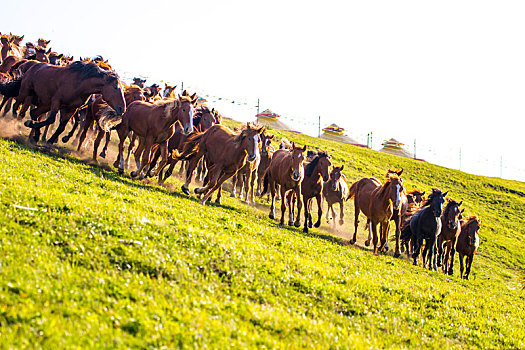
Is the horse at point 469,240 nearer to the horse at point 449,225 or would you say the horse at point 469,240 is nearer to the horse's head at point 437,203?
the horse at point 449,225

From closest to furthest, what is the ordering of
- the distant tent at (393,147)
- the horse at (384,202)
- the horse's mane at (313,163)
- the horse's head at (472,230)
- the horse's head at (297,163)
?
the horse's head at (297,163) < the horse at (384,202) < the horse's mane at (313,163) < the horse's head at (472,230) < the distant tent at (393,147)

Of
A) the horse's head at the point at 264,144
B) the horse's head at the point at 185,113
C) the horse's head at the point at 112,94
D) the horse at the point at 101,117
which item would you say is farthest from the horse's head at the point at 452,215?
the horse's head at the point at 112,94

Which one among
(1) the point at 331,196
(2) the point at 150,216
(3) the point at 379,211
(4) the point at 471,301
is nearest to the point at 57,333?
(2) the point at 150,216

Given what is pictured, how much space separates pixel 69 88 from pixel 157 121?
368cm

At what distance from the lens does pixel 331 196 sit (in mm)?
31469

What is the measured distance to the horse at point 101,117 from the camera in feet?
67.3

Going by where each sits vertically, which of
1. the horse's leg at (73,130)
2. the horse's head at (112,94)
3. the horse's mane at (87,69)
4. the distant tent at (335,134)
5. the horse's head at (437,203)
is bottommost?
the horse's head at (437,203)

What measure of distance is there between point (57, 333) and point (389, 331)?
7193 mm

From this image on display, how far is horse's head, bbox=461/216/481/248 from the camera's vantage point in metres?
27.7

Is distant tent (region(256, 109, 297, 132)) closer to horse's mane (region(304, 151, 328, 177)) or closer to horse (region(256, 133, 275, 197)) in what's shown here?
horse (region(256, 133, 275, 197))

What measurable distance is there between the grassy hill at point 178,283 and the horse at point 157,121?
9.59 ft

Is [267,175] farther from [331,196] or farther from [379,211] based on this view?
[379,211]

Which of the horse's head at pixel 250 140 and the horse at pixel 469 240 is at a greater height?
the horse's head at pixel 250 140

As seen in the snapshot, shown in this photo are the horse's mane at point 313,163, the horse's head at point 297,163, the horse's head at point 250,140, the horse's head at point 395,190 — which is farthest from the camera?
the horse's mane at point 313,163
